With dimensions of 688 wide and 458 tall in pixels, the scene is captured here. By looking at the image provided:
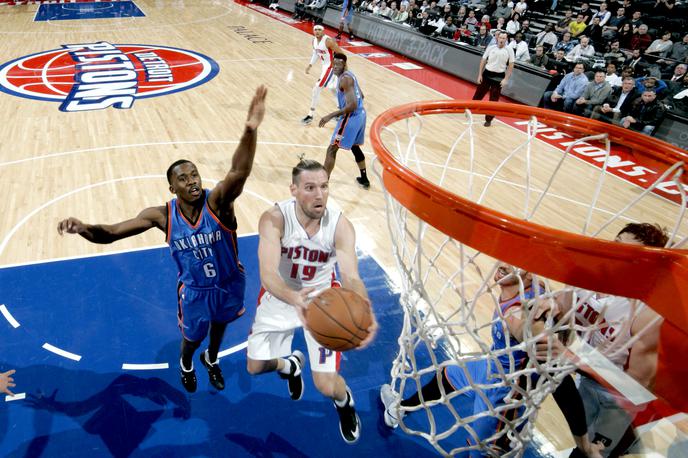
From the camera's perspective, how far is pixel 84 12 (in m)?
16.5

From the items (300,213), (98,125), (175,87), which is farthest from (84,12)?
(300,213)

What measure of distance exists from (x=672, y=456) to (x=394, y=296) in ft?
7.28

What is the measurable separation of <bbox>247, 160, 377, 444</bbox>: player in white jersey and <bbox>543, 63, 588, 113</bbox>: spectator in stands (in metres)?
7.35

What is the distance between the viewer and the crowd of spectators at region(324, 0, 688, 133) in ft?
25.7

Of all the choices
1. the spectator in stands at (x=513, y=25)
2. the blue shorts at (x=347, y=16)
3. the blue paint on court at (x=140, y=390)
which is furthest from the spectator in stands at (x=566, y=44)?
the blue paint on court at (x=140, y=390)

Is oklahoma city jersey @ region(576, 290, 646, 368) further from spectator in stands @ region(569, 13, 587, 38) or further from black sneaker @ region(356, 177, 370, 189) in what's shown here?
spectator in stands @ region(569, 13, 587, 38)

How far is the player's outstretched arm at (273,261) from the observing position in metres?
2.35

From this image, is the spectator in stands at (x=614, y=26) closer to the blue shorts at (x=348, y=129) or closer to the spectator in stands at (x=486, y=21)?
the spectator in stands at (x=486, y=21)

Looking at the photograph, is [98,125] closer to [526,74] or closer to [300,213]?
[300,213]

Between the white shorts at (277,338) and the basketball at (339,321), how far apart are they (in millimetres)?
605

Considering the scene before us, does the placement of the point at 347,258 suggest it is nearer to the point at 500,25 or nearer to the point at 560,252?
the point at 560,252

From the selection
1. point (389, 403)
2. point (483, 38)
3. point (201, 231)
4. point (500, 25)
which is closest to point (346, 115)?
point (201, 231)

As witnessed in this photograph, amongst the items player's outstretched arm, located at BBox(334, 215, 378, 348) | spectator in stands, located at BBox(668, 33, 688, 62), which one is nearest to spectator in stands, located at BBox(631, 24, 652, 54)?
spectator in stands, located at BBox(668, 33, 688, 62)

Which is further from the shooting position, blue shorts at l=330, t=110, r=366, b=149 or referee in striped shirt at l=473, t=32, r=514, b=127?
referee in striped shirt at l=473, t=32, r=514, b=127
